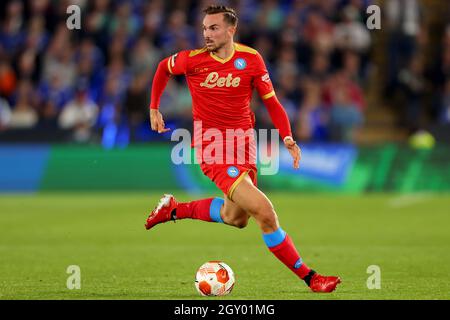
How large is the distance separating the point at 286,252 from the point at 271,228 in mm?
231

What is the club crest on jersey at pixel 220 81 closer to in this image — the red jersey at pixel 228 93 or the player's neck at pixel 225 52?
the red jersey at pixel 228 93

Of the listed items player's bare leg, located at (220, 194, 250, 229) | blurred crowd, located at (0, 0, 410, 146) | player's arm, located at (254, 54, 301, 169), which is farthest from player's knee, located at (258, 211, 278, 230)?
blurred crowd, located at (0, 0, 410, 146)

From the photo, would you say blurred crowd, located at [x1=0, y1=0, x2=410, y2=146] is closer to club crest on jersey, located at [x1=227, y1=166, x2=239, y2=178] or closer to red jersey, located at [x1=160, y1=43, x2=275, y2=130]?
red jersey, located at [x1=160, y1=43, x2=275, y2=130]

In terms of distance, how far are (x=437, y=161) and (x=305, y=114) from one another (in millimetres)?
2709

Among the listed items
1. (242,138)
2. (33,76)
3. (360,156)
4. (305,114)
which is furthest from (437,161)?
(242,138)

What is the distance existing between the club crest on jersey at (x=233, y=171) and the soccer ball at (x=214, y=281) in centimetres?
78

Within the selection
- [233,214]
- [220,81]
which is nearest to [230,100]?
[220,81]

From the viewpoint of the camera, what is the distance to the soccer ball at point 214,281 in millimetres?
8109

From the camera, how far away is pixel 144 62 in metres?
21.0

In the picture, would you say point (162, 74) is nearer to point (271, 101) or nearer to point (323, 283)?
point (271, 101)

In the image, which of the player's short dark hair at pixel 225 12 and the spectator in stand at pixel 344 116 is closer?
the player's short dark hair at pixel 225 12

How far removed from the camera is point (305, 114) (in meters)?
19.9

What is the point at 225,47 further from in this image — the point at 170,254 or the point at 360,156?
the point at 360,156

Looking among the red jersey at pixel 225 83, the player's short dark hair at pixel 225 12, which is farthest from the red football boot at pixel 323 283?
the player's short dark hair at pixel 225 12
